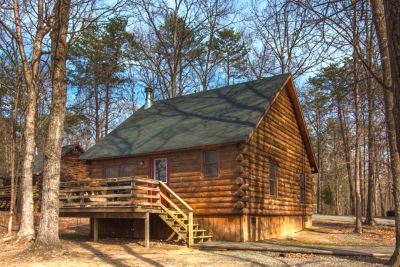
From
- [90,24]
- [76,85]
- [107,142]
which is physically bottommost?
[107,142]

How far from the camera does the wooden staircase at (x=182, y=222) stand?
1550cm

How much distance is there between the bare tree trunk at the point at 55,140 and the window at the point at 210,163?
19.7ft

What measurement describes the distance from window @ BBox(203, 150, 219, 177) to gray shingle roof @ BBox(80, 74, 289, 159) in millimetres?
633

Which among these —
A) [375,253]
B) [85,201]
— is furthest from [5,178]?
[375,253]

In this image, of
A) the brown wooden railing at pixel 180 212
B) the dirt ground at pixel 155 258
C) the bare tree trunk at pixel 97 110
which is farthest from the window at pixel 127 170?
the bare tree trunk at pixel 97 110

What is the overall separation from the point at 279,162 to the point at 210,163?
14.4 ft

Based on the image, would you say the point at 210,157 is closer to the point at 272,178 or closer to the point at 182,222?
the point at 182,222

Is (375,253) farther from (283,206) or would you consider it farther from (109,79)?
(109,79)

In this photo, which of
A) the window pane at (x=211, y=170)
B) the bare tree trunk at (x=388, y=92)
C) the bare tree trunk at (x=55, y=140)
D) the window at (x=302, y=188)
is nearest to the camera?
the bare tree trunk at (x=388, y=92)

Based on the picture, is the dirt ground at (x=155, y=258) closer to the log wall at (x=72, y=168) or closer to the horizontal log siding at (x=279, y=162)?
the horizontal log siding at (x=279, y=162)

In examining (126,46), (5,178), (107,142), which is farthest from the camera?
(5,178)

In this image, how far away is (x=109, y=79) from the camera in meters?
36.2

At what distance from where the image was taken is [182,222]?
15.7 meters

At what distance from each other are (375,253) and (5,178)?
33.0m
